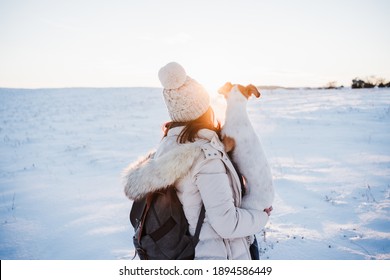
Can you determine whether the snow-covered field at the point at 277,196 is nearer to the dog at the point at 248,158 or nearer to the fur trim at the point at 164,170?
the dog at the point at 248,158

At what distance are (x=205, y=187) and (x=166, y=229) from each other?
38cm

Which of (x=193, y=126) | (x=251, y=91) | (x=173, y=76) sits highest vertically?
(x=173, y=76)

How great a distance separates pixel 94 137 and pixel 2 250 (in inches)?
327

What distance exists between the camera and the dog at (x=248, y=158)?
6.22 feet

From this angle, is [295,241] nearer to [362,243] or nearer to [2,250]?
[362,243]

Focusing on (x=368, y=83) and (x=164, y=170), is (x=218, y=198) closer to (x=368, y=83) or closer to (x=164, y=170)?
(x=164, y=170)

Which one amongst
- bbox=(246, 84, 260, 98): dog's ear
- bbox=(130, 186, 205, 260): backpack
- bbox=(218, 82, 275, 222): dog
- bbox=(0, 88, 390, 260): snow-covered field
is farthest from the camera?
bbox=(0, 88, 390, 260): snow-covered field

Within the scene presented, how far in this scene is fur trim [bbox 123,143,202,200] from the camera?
1.60 m

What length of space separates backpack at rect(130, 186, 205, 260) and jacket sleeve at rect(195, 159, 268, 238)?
0.12m

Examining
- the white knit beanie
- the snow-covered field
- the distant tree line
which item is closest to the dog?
the white knit beanie

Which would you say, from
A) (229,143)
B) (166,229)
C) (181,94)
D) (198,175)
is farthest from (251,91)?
(166,229)

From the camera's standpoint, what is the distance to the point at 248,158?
1958 mm

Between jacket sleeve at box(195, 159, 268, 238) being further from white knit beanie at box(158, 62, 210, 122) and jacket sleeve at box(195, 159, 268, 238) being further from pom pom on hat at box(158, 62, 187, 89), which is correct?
pom pom on hat at box(158, 62, 187, 89)
